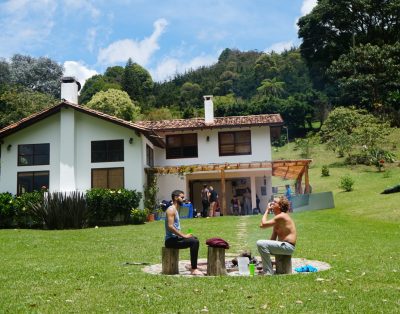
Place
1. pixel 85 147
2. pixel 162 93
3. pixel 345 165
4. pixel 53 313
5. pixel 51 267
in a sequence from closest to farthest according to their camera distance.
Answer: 1. pixel 53 313
2. pixel 51 267
3. pixel 85 147
4. pixel 345 165
5. pixel 162 93

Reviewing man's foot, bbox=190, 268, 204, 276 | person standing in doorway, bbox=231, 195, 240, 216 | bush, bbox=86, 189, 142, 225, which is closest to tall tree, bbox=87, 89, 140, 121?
person standing in doorway, bbox=231, 195, 240, 216

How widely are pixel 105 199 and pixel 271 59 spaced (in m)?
75.4

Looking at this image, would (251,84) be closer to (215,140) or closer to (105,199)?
(215,140)

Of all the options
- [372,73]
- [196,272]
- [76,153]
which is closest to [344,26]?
[372,73]

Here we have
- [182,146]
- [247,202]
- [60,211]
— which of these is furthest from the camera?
[247,202]

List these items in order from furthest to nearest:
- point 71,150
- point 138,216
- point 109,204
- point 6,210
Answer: point 71,150, point 138,216, point 109,204, point 6,210

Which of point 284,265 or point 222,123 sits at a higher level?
point 222,123

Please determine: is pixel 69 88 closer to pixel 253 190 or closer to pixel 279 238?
pixel 253 190

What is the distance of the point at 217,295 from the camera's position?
6.09 metres

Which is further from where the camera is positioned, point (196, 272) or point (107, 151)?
point (107, 151)

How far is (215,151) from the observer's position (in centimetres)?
2906

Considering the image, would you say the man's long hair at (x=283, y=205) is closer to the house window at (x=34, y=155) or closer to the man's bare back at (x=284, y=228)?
the man's bare back at (x=284, y=228)

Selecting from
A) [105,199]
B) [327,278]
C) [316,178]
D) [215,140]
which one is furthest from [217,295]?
[316,178]

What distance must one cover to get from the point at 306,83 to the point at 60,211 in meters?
64.3
